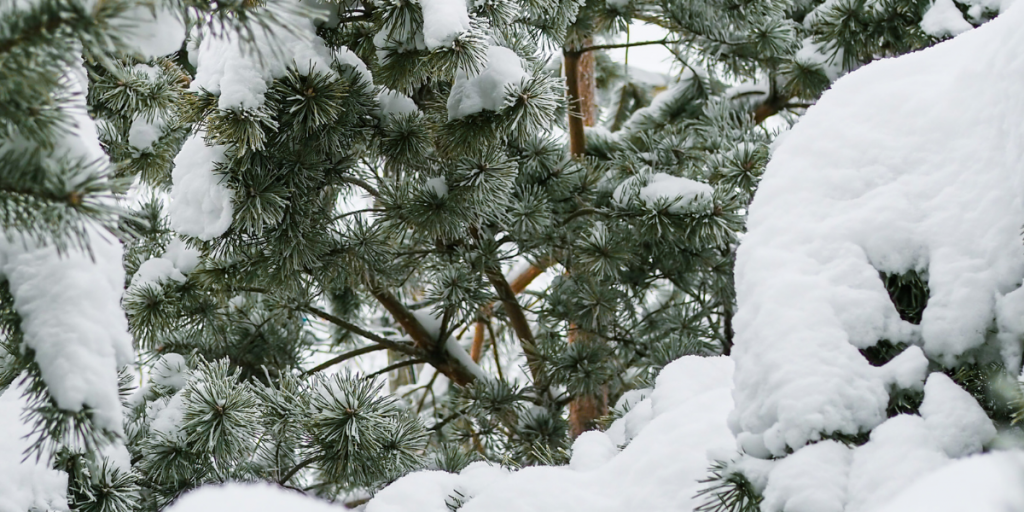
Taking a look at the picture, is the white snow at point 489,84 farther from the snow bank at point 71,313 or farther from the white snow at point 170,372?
the white snow at point 170,372

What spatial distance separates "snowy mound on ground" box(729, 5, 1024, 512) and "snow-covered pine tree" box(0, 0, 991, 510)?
789mm

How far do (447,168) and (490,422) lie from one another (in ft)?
3.82

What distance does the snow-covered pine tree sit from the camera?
1.64 m

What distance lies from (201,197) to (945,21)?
215 centimetres

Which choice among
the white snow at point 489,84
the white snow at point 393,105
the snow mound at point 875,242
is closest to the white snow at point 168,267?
the white snow at point 393,105

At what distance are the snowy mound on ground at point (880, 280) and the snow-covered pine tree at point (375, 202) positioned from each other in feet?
2.59

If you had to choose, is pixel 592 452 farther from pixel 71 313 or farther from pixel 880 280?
pixel 71 313

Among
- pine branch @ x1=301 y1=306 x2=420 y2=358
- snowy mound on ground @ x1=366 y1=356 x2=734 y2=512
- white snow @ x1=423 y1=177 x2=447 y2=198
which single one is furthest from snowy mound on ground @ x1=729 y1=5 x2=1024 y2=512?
pine branch @ x1=301 y1=306 x2=420 y2=358

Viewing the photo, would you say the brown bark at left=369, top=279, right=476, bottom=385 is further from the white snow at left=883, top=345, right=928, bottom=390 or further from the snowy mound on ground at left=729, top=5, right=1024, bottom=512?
the white snow at left=883, top=345, right=928, bottom=390

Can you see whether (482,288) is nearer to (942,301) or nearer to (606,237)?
(606,237)

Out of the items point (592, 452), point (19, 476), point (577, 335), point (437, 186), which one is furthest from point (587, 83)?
point (19, 476)

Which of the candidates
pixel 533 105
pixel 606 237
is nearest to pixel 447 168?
pixel 533 105

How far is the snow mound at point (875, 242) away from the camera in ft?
3.39

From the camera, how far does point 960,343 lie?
3.44 feet
